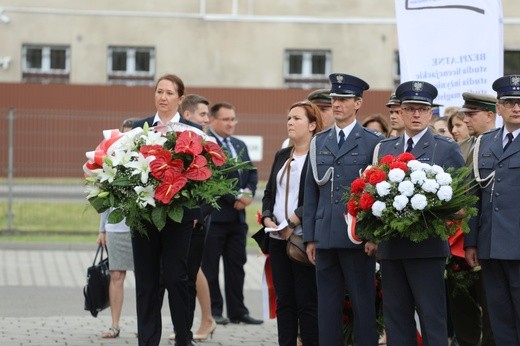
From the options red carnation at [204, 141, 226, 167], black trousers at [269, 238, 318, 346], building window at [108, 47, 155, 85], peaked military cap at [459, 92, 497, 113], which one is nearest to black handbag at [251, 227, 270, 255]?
black trousers at [269, 238, 318, 346]

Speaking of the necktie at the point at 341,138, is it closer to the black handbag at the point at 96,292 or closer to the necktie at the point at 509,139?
the necktie at the point at 509,139

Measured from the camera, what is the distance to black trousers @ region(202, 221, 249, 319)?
1315 cm

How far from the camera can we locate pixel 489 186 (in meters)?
8.94

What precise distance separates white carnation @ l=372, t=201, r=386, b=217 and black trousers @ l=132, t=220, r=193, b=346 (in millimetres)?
2099

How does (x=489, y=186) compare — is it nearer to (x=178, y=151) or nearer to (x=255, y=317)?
(x=178, y=151)

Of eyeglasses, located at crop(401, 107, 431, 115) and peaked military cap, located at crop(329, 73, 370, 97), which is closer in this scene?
eyeglasses, located at crop(401, 107, 431, 115)

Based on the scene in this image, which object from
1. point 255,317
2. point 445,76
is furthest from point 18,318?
point 445,76

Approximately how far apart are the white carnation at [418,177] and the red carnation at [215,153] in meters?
1.89

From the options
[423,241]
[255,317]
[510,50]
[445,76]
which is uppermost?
[510,50]

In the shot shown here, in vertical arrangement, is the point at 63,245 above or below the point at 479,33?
below

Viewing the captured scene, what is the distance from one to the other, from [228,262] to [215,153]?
12.7ft

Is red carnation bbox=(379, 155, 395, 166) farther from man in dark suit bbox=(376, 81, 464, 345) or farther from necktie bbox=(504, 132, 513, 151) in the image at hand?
necktie bbox=(504, 132, 513, 151)

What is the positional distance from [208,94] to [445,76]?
24.0 meters

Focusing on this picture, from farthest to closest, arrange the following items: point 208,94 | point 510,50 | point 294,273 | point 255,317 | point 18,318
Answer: point 510,50 < point 208,94 < point 255,317 < point 18,318 < point 294,273
